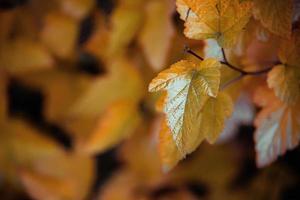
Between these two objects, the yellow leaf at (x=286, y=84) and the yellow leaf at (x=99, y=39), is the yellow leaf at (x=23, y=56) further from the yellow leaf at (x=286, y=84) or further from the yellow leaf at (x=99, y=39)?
the yellow leaf at (x=286, y=84)

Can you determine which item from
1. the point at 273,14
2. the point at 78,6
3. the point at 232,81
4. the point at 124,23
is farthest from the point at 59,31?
the point at 273,14

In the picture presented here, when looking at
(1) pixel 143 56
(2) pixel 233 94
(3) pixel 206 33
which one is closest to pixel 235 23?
(3) pixel 206 33

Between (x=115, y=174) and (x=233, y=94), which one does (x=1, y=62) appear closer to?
(x=115, y=174)

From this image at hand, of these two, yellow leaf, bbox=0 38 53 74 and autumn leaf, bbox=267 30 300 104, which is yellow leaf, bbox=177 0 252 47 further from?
yellow leaf, bbox=0 38 53 74

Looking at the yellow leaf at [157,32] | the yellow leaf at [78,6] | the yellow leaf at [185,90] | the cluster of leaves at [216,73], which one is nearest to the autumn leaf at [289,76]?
the cluster of leaves at [216,73]

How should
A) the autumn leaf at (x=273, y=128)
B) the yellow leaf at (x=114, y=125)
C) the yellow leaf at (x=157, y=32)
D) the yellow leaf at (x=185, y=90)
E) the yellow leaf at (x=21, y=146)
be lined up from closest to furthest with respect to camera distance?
1. the yellow leaf at (x=185, y=90)
2. the autumn leaf at (x=273, y=128)
3. the yellow leaf at (x=157, y=32)
4. the yellow leaf at (x=114, y=125)
5. the yellow leaf at (x=21, y=146)

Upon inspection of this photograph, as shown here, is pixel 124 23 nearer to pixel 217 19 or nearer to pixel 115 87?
pixel 115 87
